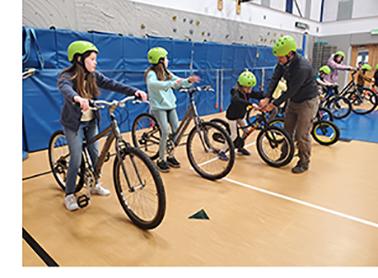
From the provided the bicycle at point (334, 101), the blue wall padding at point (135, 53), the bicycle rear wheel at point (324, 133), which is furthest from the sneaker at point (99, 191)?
the bicycle at point (334, 101)

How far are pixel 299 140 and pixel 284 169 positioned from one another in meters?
0.42

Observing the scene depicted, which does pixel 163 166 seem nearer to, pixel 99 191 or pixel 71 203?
pixel 99 191

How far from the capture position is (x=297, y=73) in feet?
10.1

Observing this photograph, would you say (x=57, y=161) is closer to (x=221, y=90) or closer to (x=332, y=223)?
→ (x=332, y=223)

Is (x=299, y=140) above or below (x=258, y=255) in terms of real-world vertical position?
above

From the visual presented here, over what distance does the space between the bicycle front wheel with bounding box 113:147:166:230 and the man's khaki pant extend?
76.8 inches

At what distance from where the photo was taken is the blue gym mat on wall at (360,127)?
4.98 metres

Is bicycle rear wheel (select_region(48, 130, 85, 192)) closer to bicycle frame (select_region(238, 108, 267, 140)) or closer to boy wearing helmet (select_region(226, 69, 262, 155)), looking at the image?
boy wearing helmet (select_region(226, 69, 262, 155))

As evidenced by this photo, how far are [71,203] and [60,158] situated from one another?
50 centimetres

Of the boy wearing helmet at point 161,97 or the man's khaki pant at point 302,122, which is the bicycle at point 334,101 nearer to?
the man's khaki pant at point 302,122

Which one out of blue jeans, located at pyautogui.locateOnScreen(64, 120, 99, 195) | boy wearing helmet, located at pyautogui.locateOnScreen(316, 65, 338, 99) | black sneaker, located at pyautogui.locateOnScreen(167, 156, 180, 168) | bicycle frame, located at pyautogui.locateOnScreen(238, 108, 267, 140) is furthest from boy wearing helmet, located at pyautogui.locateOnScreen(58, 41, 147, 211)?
boy wearing helmet, located at pyautogui.locateOnScreen(316, 65, 338, 99)

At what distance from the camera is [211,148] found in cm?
310
